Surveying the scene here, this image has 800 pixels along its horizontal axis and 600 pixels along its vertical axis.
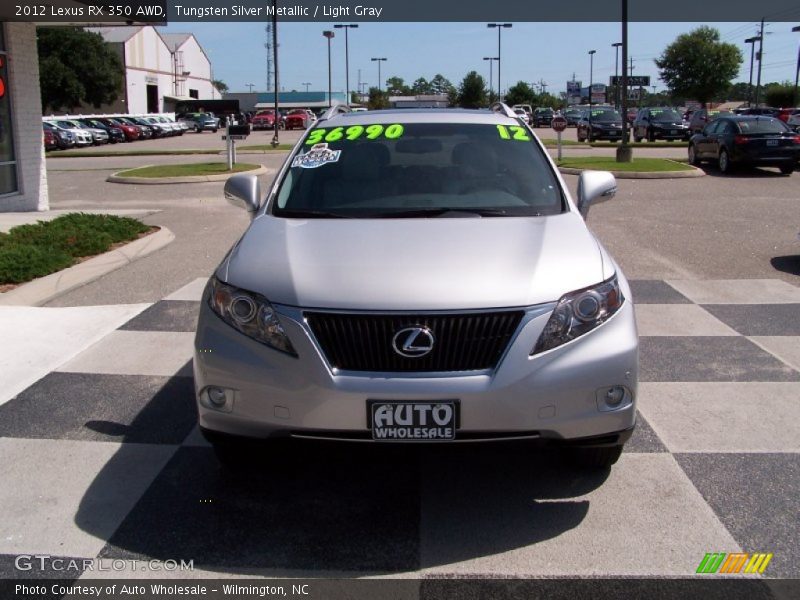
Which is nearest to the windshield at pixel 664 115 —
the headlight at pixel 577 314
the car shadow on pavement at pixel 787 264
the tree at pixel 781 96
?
the car shadow on pavement at pixel 787 264

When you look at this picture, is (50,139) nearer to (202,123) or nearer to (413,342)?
(202,123)

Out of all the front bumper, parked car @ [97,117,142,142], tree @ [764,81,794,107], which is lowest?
the front bumper

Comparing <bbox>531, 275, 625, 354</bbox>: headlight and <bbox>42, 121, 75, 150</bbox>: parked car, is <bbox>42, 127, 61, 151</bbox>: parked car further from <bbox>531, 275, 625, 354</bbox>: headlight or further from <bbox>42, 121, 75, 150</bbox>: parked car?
<bbox>531, 275, 625, 354</bbox>: headlight

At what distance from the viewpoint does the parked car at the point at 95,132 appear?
45.6 meters

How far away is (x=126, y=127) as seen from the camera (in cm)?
5106

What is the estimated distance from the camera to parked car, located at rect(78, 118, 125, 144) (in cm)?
4797

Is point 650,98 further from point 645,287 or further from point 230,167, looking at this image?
point 645,287

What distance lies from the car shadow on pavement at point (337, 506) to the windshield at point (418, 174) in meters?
1.34

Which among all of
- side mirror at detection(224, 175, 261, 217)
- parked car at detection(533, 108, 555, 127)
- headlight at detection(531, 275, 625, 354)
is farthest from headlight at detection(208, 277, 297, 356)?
parked car at detection(533, 108, 555, 127)

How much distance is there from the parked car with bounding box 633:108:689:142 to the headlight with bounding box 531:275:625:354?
35891 mm

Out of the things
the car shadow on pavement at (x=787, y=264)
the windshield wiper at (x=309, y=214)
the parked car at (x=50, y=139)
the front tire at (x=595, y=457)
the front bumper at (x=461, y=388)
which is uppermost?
the parked car at (x=50, y=139)

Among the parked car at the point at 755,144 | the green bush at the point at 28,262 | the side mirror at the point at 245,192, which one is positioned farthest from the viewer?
the parked car at the point at 755,144

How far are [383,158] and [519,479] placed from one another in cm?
208

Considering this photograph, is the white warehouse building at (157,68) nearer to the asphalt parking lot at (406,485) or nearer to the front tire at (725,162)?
the front tire at (725,162)
